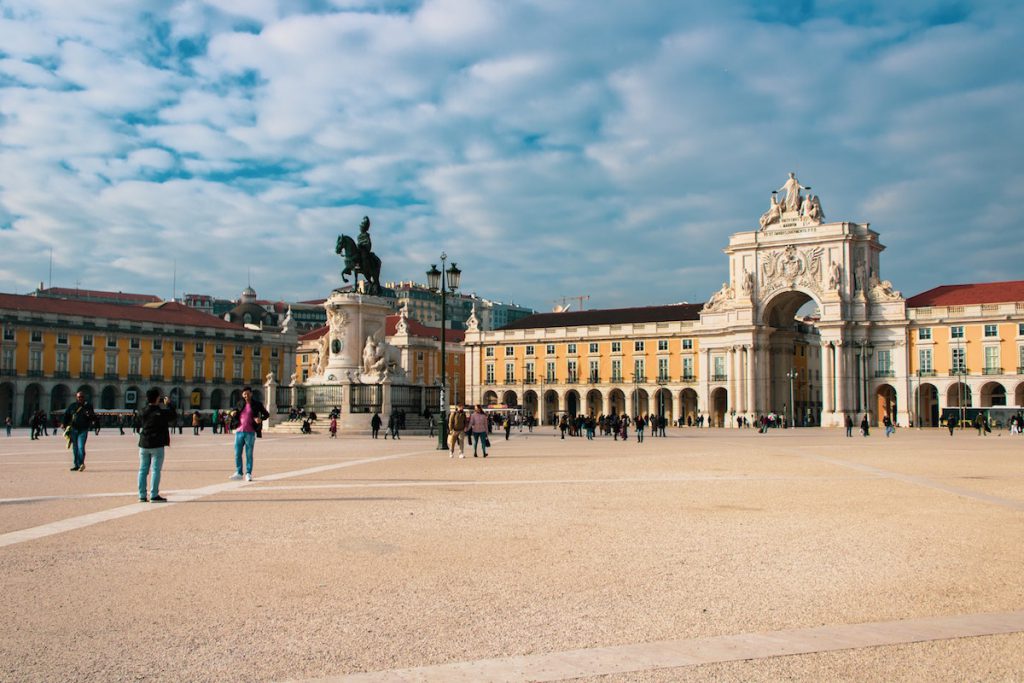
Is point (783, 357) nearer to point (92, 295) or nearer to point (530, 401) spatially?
point (530, 401)

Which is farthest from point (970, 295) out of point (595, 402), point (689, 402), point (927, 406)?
point (595, 402)

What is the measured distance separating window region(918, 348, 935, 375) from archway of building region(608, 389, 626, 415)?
29234 mm

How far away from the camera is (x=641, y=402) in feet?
321

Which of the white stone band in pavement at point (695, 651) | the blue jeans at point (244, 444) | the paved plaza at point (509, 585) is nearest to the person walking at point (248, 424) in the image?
the blue jeans at point (244, 444)

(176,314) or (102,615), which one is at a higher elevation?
(176,314)

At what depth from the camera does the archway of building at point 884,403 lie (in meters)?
81.3

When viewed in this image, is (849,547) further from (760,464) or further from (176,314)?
(176,314)

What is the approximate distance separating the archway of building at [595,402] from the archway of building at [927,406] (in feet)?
104

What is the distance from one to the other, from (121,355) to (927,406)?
7391 centimetres

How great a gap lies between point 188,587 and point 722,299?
85.3 m

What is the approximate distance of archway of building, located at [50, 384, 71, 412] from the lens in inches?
3334

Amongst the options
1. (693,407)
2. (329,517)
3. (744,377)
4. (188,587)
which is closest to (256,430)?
(329,517)

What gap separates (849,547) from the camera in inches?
385

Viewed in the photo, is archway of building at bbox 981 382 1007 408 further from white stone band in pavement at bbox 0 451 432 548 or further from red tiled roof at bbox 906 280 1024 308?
white stone band in pavement at bbox 0 451 432 548
